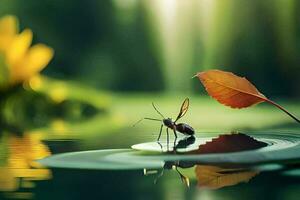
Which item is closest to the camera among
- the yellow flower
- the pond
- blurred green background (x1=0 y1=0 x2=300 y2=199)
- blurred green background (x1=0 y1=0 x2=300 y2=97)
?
the pond

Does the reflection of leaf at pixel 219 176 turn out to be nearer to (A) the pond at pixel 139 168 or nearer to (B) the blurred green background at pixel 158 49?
(A) the pond at pixel 139 168

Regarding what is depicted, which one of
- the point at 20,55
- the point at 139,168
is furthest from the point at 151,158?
the point at 20,55

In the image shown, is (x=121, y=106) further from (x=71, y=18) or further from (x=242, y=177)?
(x=242, y=177)

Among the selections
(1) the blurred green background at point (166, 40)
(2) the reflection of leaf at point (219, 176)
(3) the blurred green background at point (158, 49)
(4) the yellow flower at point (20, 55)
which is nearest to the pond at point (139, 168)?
(2) the reflection of leaf at point (219, 176)

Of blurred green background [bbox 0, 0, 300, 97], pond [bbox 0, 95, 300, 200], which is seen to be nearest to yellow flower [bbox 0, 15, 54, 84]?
blurred green background [bbox 0, 0, 300, 97]

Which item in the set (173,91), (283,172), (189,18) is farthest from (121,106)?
(283,172)

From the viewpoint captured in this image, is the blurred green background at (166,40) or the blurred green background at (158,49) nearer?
the blurred green background at (158,49)

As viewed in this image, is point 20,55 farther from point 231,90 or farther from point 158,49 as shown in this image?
point 231,90

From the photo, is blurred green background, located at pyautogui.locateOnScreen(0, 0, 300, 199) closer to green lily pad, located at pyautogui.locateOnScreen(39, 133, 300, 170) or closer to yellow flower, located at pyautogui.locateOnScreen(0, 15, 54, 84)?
yellow flower, located at pyautogui.locateOnScreen(0, 15, 54, 84)
